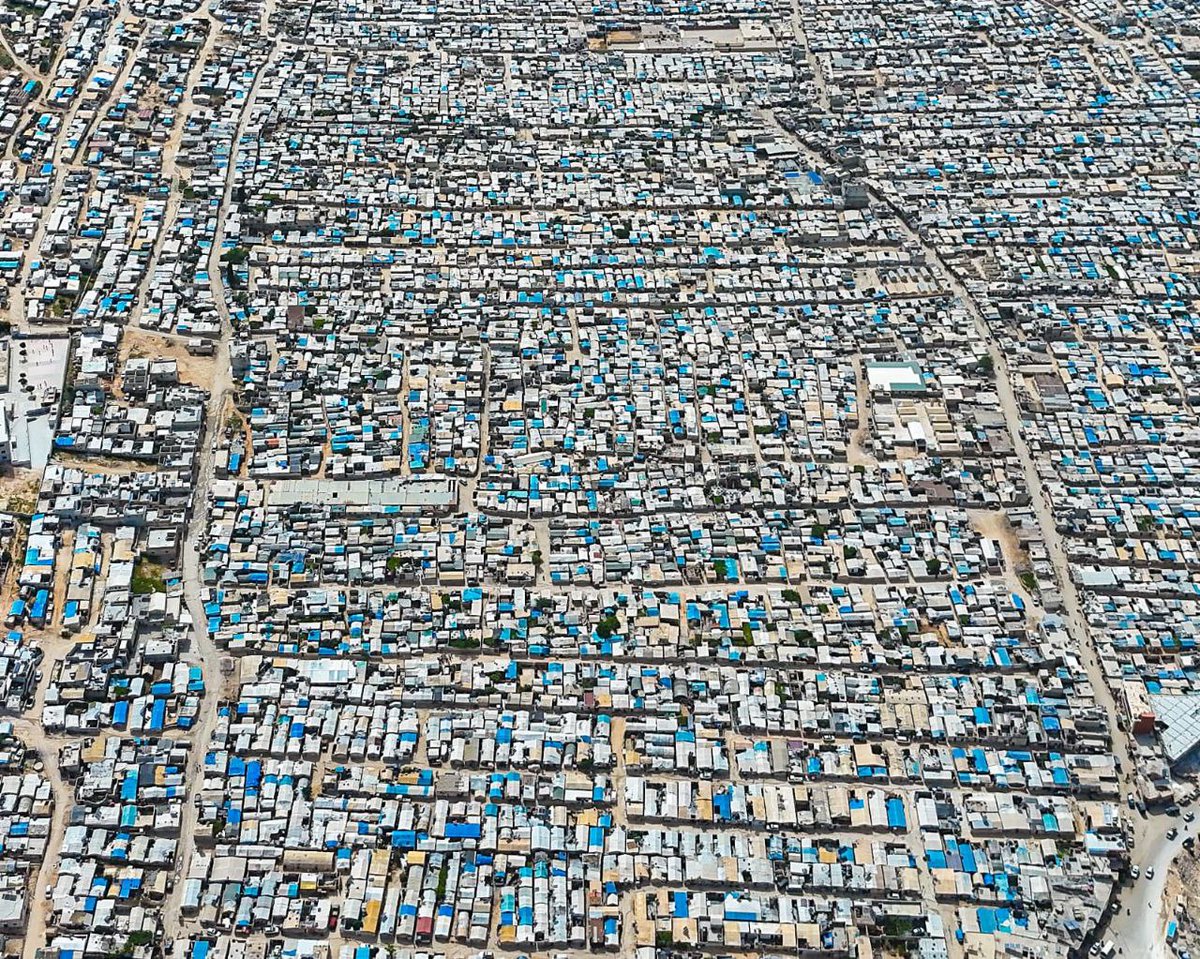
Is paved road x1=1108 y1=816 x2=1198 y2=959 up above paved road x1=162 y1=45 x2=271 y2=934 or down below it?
below

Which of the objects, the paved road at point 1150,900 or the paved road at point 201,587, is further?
the paved road at point 201,587

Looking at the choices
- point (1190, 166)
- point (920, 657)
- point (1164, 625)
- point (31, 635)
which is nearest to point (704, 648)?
point (920, 657)

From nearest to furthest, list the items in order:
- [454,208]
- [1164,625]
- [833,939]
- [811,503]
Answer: [833,939] < [1164,625] < [811,503] < [454,208]

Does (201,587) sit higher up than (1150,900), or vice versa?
(201,587)

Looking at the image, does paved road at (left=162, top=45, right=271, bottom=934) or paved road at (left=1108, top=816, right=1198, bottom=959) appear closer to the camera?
paved road at (left=1108, top=816, right=1198, bottom=959)

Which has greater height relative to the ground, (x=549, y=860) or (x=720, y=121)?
(x=720, y=121)

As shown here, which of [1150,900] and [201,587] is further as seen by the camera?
[201,587]

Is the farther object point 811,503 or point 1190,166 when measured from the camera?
point 1190,166

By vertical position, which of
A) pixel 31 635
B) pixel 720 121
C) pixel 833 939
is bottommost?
pixel 833 939

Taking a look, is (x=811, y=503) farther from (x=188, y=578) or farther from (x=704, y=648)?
(x=188, y=578)

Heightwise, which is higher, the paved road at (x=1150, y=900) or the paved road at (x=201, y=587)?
the paved road at (x=201, y=587)

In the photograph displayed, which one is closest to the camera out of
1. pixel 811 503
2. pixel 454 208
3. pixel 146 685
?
pixel 146 685
